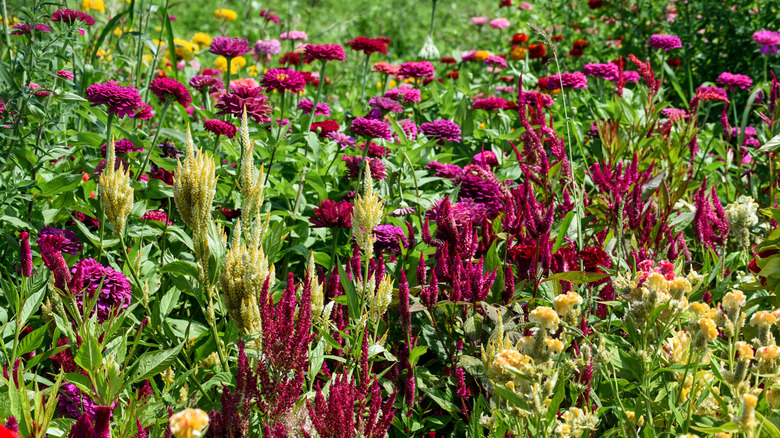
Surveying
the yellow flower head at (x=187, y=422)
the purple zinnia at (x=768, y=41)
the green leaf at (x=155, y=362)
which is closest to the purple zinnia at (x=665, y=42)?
the purple zinnia at (x=768, y=41)

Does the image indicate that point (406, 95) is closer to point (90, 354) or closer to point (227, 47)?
point (227, 47)

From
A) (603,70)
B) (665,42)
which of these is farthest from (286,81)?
(665,42)

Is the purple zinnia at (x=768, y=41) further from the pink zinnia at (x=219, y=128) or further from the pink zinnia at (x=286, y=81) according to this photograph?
the pink zinnia at (x=219, y=128)

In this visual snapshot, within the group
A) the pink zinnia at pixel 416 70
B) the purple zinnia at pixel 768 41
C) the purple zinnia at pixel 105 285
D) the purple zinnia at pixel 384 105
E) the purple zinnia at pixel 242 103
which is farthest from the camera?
the purple zinnia at pixel 768 41

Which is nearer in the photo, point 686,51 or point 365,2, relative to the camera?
point 686,51

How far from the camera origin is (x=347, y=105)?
15.3 feet

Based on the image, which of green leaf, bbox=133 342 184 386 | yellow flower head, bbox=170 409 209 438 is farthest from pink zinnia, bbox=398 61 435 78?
yellow flower head, bbox=170 409 209 438

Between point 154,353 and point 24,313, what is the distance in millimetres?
381

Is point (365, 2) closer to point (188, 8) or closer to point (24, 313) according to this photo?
point (188, 8)

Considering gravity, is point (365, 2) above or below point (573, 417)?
above

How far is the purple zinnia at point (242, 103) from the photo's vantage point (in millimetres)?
2455

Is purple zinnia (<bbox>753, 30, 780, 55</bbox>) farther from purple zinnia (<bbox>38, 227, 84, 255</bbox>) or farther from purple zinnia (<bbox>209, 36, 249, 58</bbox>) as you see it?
purple zinnia (<bbox>38, 227, 84, 255</bbox>)

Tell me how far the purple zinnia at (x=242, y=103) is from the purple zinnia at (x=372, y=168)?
0.38 meters

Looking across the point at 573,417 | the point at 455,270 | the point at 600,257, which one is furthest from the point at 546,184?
the point at 573,417
